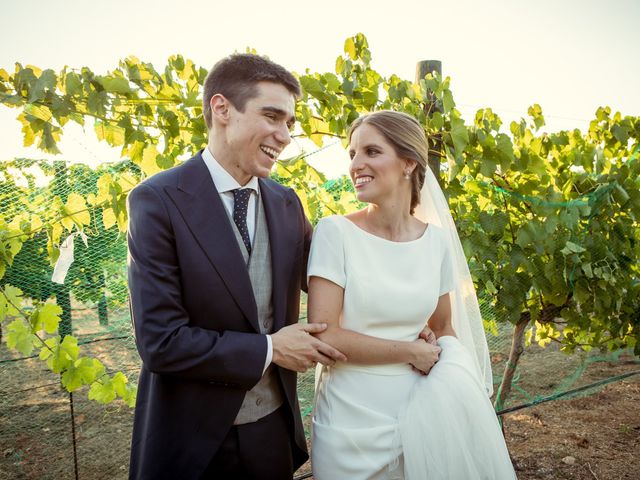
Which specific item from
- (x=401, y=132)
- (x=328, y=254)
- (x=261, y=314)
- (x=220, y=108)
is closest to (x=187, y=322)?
(x=261, y=314)

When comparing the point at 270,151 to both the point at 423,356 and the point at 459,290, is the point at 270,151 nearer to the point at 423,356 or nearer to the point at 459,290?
the point at 423,356

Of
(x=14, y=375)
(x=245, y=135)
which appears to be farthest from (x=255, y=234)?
(x=14, y=375)

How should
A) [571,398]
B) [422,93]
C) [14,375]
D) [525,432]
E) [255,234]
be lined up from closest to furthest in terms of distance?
[255,234]
[422,93]
[525,432]
[571,398]
[14,375]

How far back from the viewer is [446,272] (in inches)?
80.8

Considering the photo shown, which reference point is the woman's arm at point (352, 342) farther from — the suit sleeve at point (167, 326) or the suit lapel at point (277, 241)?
the suit sleeve at point (167, 326)

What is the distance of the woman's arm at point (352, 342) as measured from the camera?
1712 mm

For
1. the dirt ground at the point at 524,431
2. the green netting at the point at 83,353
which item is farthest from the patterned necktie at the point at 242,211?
the dirt ground at the point at 524,431

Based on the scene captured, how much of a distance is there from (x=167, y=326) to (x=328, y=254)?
0.63 m

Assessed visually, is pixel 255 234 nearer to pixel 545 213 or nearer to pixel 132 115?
pixel 132 115

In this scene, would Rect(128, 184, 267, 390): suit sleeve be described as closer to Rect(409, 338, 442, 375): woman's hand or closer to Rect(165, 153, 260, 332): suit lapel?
Rect(165, 153, 260, 332): suit lapel

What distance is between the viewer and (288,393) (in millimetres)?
1654

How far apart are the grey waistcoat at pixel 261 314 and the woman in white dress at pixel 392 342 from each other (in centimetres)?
18

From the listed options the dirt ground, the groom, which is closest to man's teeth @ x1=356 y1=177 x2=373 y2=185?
the groom

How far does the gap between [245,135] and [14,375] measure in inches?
257
